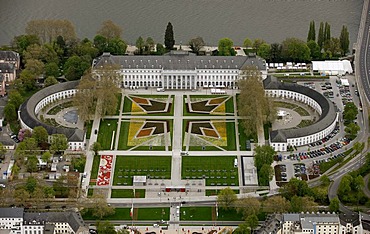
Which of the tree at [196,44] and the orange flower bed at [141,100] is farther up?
the tree at [196,44]

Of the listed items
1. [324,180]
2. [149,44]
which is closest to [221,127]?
[324,180]

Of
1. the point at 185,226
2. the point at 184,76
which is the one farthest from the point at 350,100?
the point at 185,226

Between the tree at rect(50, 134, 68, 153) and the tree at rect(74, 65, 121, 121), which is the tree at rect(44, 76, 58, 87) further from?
the tree at rect(50, 134, 68, 153)

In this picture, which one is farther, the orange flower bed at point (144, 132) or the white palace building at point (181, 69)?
the white palace building at point (181, 69)

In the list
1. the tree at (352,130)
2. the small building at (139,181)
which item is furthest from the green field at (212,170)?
the tree at (352,130)

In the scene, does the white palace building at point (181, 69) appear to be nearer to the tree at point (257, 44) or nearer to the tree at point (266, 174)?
the tree at point (257, 44)

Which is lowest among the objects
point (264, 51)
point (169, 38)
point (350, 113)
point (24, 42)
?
point (350, 113)

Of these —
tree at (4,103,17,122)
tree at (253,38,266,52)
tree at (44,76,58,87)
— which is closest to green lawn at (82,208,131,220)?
tree at (4,103,17,122)

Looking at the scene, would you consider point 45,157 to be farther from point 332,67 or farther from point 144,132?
point 332,67
